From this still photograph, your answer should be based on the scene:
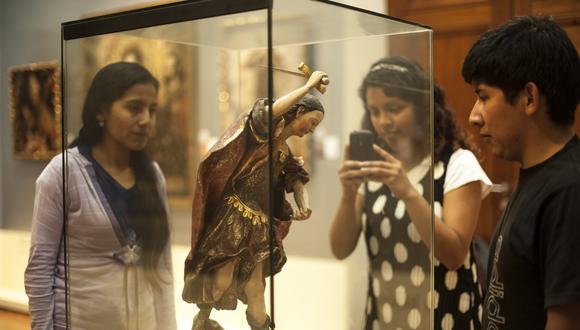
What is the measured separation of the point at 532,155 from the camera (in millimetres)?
1210

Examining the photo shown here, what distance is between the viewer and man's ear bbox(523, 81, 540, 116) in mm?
1194

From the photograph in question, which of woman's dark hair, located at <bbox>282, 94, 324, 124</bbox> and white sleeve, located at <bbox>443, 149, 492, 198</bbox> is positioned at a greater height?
woman's dark hair, located at <bbox>282, 94, 324, 124</bbox>

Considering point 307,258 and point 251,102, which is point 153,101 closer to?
point 251,102

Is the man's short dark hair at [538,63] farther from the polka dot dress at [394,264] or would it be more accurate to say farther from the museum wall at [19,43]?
the museum wall at [19,43]

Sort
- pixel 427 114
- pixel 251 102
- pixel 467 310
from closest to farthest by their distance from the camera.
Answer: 1. pixel 251 102
2. pixel 427 114
3. pixel 467 310

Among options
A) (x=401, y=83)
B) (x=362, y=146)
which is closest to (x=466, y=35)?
(x=401, y=83)

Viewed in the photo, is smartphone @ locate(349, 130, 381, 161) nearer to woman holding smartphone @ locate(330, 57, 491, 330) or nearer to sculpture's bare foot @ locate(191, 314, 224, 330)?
woman holding smartphone @ locate(330, 57, 491, 330)

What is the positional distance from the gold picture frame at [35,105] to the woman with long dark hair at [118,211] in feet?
6.14

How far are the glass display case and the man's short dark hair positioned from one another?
0.97 feet

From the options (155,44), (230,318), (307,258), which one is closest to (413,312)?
(307,258)

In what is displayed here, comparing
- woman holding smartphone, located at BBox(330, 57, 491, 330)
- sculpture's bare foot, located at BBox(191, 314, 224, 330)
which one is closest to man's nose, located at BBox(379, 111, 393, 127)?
woman holding smartphone, located at BBox(330, 57, 491, 330)

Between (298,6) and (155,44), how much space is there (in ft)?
1.01

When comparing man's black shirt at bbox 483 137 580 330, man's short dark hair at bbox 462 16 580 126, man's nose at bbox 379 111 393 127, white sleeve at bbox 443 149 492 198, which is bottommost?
man's black shirt at bbox 483 137 580 330

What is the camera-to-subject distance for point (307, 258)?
138 cm
